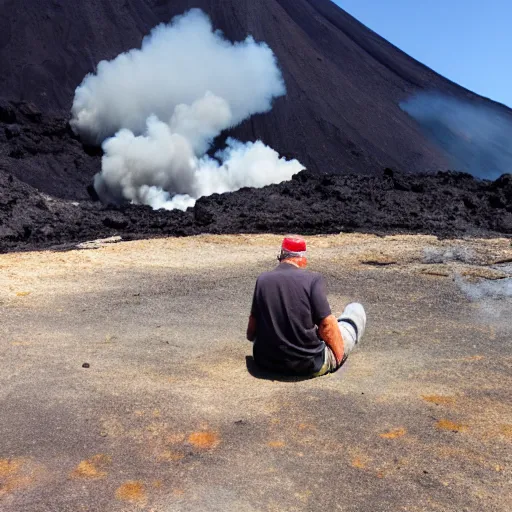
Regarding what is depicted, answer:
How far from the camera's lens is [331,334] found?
4.99 m

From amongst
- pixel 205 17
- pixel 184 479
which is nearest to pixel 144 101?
pixel 205 17

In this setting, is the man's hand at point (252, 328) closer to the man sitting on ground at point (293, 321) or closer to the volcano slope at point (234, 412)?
the man sitting on ground at point (293, 321)

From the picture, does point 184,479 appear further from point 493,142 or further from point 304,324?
point 493,142

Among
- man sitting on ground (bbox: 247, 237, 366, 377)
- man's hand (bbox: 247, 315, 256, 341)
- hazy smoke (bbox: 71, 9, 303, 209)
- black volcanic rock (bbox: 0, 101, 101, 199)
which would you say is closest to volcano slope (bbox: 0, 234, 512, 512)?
man sitting on ground (bbox: 247, 237, 366, 377)

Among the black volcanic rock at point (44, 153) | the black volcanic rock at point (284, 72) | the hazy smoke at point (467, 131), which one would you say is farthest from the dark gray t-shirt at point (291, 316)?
Answer: the hazy smoke at point (467, 131)

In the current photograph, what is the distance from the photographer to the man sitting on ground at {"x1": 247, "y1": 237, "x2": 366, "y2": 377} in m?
4.81

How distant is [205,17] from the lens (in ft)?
114

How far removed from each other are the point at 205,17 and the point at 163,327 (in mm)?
31159

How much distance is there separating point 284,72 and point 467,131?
15449 mm

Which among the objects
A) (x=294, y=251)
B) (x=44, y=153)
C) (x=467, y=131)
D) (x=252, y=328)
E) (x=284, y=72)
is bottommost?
(x=252, y=328)

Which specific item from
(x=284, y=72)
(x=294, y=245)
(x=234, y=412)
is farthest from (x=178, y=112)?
(x=234, y=412)

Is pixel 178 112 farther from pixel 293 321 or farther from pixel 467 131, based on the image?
pixel 293 321

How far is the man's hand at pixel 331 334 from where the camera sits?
495 cm

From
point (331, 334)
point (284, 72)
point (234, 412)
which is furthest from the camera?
point (284, 72)
